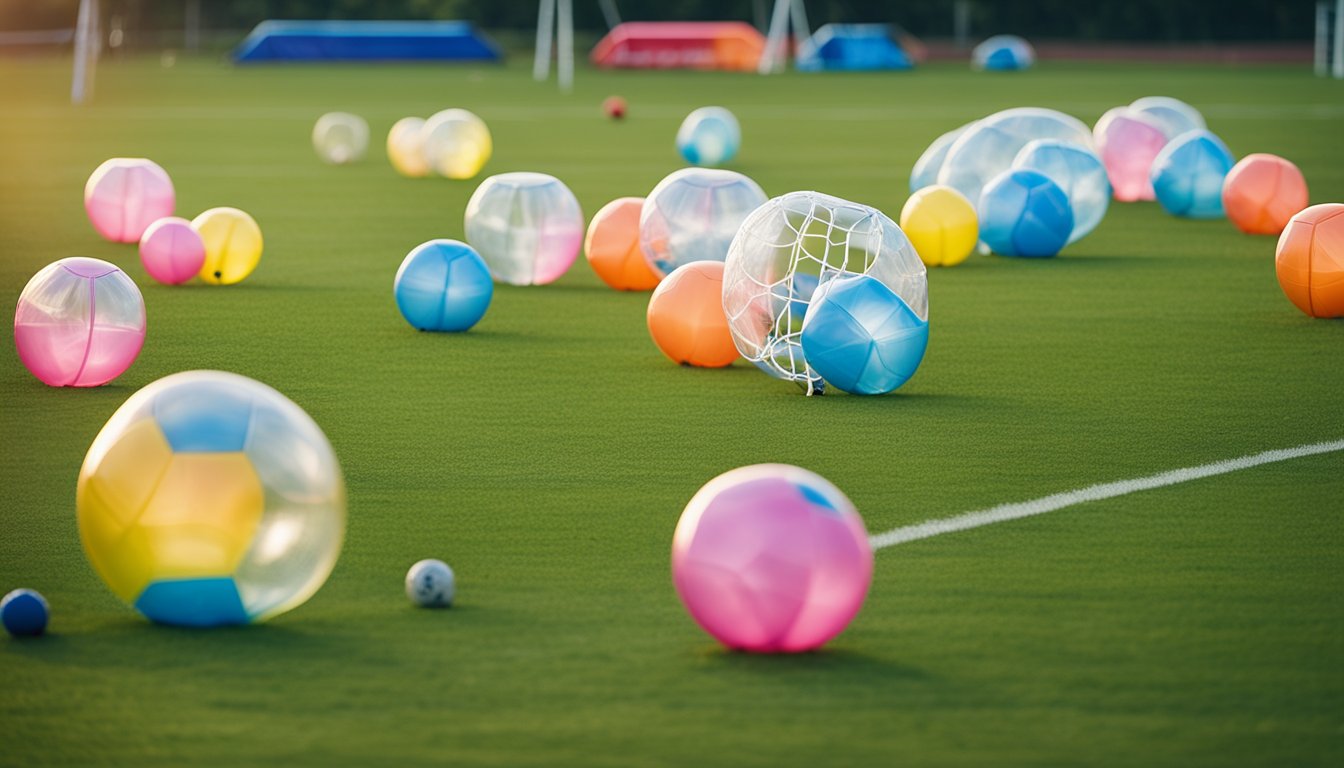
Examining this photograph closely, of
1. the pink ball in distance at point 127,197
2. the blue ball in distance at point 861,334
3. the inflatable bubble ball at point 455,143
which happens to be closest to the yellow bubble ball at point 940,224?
the blue ball in distance at point 861,334

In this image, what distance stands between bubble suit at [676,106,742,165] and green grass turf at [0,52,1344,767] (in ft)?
25.6

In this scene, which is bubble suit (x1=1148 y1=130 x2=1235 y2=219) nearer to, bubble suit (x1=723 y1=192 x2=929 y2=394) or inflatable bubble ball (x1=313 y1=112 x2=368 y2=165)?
bubble suit (x1=723 y1=192 x2=929 y2=394)

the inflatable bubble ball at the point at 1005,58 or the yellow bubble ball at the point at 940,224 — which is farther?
the inflatable bubble ball at the point at 1005,58

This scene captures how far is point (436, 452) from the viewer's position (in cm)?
820

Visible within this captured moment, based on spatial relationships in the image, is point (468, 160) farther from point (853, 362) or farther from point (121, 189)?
point (853, 362)

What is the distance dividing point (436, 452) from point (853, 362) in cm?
222

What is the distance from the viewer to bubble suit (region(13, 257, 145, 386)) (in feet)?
30.6

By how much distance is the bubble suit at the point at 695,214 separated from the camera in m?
12.6

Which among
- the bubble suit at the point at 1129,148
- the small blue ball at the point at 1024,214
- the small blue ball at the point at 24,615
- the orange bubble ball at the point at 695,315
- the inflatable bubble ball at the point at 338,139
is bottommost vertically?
the inflatable bubble ball at the point at 338,139

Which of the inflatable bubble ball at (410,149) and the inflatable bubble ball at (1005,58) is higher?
the inflatable bubble ball at (410,149)

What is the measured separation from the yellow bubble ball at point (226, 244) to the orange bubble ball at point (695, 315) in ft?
14.5

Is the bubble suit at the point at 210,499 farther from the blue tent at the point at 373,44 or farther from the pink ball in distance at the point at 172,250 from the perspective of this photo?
the blue tent at the point at 373,44

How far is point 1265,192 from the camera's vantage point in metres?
16.4

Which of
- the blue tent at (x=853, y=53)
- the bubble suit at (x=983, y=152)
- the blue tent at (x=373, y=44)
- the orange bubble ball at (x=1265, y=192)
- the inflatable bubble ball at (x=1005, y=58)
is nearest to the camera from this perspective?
the bubble suit at (x=983, y=152)
